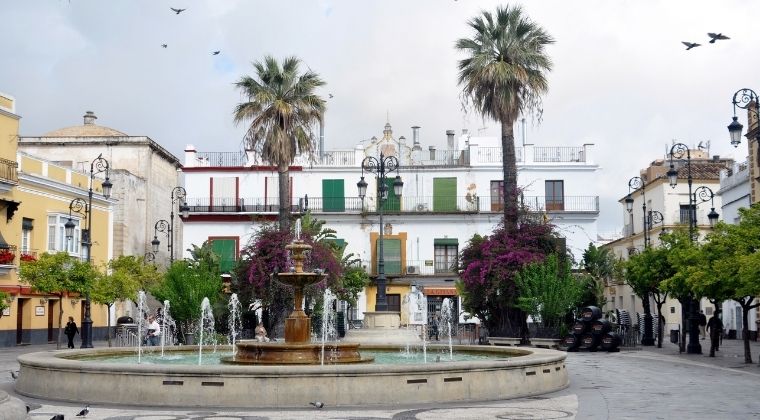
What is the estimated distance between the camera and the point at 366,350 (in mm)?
21703

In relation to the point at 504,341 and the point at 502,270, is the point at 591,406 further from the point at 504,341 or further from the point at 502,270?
the point at 502,270

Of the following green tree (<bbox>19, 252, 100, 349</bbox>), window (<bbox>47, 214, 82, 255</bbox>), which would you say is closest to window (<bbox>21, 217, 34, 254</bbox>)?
window (<bbox>47, 214, 82, 255</bbox>)

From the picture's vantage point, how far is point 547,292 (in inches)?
1149

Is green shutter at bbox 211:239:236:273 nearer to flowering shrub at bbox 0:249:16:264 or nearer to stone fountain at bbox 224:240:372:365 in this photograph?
flowering shrub at bbox 0:249:16:264

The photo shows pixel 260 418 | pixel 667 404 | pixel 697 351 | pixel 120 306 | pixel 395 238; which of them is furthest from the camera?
pixel 395 238

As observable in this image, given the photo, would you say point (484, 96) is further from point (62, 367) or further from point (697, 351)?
point (62, 367)

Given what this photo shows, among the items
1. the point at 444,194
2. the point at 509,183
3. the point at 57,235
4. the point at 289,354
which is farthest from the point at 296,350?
the point at 444,194

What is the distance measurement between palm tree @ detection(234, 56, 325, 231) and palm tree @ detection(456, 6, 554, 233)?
614cm

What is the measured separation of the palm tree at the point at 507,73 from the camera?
1275 inches

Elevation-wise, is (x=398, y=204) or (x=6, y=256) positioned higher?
(x=398, y=204)

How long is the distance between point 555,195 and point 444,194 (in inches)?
241

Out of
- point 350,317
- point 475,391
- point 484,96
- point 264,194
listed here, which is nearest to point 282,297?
point 484,96

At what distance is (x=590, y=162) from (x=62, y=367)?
39.4 m

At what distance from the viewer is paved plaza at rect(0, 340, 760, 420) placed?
466 inches
